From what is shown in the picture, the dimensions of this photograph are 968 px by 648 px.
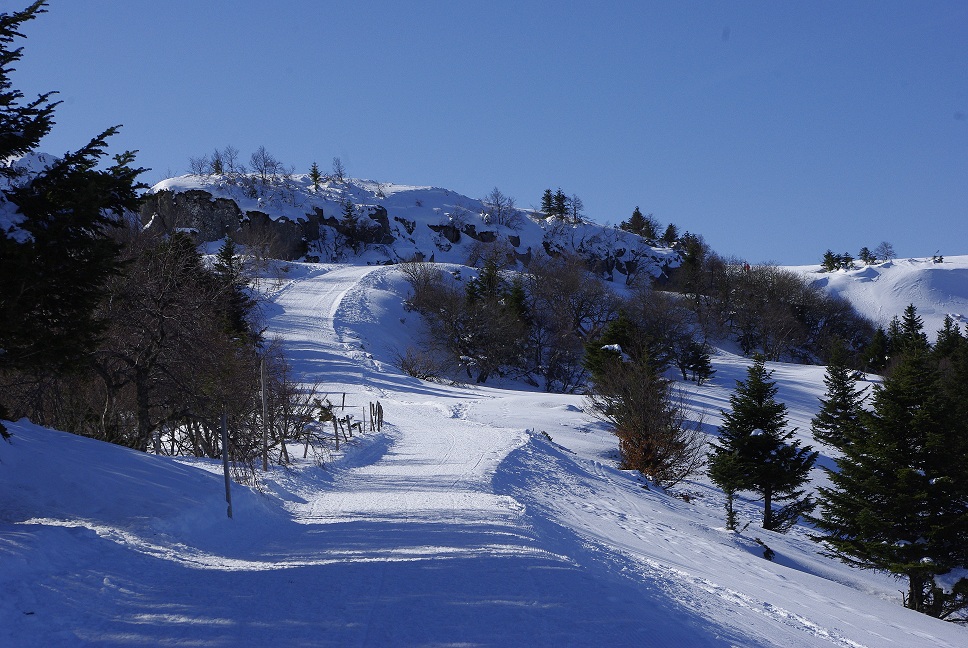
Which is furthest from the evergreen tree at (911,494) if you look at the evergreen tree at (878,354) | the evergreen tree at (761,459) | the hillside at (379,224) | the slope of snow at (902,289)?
the slope of snow at (902,289)

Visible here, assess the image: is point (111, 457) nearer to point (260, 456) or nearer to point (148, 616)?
point (148, 616)

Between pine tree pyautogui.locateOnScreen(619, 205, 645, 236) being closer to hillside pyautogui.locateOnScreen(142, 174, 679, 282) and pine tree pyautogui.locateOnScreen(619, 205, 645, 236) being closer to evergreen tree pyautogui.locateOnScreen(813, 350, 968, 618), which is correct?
hillside pyautogui.locateOnScreen(142, 174, 679, 282)

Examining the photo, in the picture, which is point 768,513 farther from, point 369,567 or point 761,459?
point 369,567

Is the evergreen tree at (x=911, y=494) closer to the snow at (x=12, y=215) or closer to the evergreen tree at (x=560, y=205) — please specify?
the snow at (x=12, y=215)

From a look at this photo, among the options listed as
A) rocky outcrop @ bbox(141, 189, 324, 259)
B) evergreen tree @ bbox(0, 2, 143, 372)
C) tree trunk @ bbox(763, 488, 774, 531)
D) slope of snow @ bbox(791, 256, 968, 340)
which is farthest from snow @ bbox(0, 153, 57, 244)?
slope of snow @ bbox(791, 256, 968, 340)

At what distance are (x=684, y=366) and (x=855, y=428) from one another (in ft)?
121

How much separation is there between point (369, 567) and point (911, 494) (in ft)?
61.3

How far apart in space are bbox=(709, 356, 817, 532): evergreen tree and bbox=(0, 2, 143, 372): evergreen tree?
2207 cm

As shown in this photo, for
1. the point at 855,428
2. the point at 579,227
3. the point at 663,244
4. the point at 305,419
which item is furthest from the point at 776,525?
the point at 663,244

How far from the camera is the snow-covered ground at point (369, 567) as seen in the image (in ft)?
18.5

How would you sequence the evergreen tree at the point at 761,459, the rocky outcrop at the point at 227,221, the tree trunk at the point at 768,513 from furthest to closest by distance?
the rocky outcrop at the point at 227,221 → the tree trunk at the point at 768,513 → the evergreen tree at the point at 761,459

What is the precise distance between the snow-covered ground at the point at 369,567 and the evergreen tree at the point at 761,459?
252 inches

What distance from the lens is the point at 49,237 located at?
7109mm

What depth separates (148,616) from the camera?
570 cm
